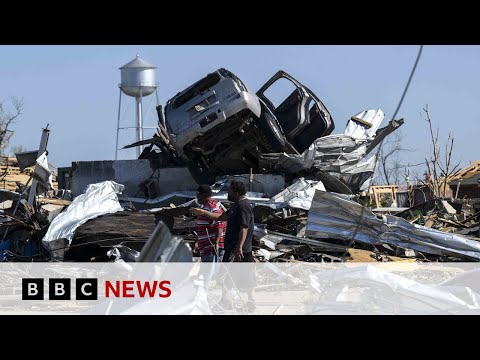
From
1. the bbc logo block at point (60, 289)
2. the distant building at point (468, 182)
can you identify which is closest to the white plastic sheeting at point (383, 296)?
the bbc logo block at point (60, 289)

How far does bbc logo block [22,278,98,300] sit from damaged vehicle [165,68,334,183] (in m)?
4.83

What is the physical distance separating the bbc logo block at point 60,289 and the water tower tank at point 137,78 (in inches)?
1038

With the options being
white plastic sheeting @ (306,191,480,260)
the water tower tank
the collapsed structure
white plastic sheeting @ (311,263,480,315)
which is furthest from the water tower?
white plastic sheeting @ (311,263,480,315)

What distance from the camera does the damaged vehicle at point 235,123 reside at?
619 inches

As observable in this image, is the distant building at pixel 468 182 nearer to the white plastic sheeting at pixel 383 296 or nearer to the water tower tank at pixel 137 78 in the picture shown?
the water tower tank at pixel 137 78

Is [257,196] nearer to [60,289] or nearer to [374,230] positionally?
[374,230]

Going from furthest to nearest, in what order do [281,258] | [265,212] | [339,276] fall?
[265,212] < [281,258] < [339,276]

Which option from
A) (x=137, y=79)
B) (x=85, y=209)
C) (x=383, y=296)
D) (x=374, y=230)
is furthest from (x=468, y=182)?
(x=383, y=296)

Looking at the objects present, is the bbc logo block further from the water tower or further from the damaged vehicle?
the water tower

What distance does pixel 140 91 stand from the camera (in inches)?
1499
